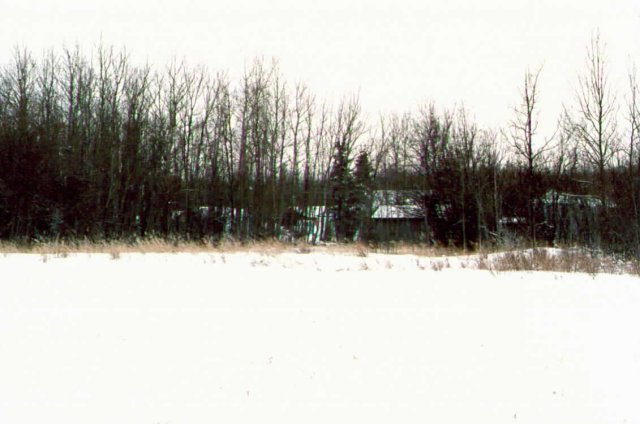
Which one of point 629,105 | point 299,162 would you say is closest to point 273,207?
point 299,162

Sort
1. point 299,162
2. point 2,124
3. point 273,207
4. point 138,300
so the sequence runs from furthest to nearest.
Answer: point 299,162
point 273,207
point 2,124
point 138,300

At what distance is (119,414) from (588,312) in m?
5.12

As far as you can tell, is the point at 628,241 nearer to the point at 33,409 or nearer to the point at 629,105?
the point at 629,105

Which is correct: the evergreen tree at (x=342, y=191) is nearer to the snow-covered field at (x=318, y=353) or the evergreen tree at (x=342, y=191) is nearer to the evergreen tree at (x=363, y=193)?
the evergreen tree at (x=363, y=193)

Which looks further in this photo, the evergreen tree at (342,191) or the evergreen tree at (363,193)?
the evergreen tree at (363,193)

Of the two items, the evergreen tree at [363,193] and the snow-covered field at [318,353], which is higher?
the evergreen tree at [363,193]

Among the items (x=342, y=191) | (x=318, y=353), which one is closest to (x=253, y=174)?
(x=342, y=191)

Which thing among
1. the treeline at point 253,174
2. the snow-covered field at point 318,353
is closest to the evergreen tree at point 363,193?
the treeline at point 253,174

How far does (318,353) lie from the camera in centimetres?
411

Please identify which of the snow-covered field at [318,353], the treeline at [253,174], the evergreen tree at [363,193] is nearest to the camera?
the snow-covered field at [318,353]

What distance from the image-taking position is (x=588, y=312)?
5145 millimetres

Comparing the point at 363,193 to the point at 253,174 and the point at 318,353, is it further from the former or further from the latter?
the point at 318,353

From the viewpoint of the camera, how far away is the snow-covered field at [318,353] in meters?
3.23

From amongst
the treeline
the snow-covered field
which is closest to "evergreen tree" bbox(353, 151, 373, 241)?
the treeline
